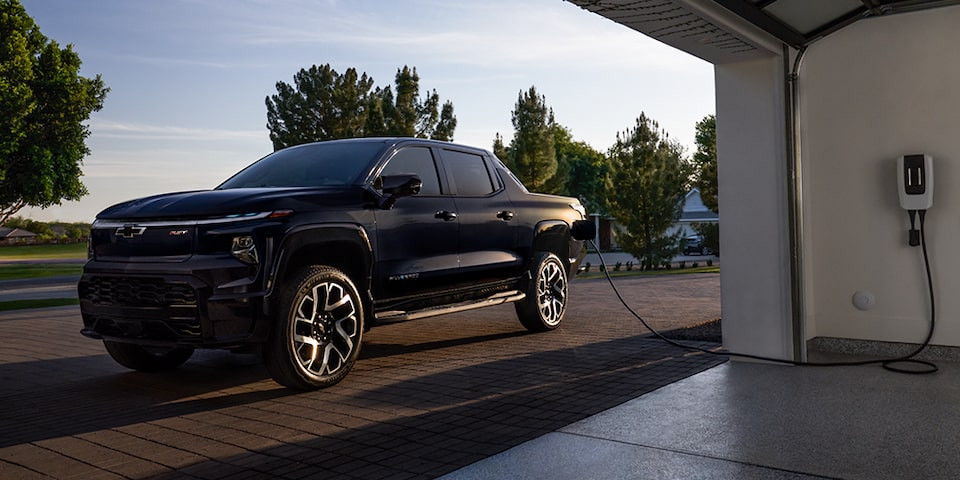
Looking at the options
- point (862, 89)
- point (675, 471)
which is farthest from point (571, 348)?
point (675, 471)

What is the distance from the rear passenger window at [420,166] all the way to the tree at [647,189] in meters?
20.8

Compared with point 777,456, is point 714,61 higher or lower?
higher

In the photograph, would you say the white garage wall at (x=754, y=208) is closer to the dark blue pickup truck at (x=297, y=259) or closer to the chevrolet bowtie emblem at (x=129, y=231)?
the dark blue pickup truck at (x=297, y=259)

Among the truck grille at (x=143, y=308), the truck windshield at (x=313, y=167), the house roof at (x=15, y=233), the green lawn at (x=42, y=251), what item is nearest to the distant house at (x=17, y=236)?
the house roof at (x=15, y=233)

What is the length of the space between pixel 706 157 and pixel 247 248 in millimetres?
72432

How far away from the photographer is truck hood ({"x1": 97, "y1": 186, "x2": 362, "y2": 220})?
18.4 feet

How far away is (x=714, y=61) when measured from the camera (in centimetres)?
648

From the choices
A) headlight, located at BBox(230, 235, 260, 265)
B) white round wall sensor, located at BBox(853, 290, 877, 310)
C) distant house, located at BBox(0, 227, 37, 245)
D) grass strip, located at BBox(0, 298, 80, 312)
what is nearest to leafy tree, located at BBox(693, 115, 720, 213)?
grass strip, located at BBox(0, 298, 80, 312)

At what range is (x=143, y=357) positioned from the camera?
6.73 metres

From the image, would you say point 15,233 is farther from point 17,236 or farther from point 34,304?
point 34,304

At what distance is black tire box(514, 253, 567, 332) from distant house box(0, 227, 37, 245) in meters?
56.7

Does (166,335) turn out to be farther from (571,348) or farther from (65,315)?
(65,315)

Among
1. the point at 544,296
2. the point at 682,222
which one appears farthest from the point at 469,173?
the point at 682,222

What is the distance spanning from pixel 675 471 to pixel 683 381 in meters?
2.25
